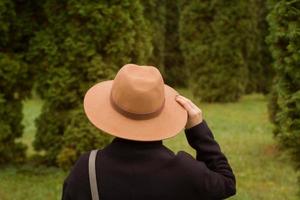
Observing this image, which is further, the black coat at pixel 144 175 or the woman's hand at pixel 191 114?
the woman's hand at pixel 191 114

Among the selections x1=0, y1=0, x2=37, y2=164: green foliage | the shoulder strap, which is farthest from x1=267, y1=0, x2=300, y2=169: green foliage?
x1=0, y1=0, x2=37, y2=164: green foliage

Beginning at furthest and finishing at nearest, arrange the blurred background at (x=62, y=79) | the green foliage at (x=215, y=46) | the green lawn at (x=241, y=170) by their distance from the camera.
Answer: the green foliage at (x=215, y=46)
the blurred background at (x=62, y=79)
the green lawn at (x=241, y=170)

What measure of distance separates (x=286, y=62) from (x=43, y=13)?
409 cm

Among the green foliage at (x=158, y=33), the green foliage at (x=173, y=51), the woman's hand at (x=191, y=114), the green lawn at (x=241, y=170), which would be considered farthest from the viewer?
the green foliage at (x=173, y=51)

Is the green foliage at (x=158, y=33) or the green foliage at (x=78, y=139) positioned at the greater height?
the green foliage at (x=78, y=139)

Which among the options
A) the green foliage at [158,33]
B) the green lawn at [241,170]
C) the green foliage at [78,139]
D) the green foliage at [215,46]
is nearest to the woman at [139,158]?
the green lawn at [241,170]

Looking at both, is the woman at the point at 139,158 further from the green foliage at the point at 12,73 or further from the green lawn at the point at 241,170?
the green foliage at the point at 12,73

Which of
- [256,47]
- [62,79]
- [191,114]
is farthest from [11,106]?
[256,47]

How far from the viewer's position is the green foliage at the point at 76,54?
8461 millimetres

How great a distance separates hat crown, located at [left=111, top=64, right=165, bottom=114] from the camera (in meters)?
2.80

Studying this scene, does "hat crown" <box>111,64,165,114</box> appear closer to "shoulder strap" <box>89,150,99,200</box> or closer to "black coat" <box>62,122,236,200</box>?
"black coat" <box>62,122,236,200</box>

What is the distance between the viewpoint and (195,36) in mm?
19688

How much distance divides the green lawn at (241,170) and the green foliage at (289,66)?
1.72 metres

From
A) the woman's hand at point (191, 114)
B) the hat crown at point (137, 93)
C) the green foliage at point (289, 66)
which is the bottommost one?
the green foliage at point (289, 66)
